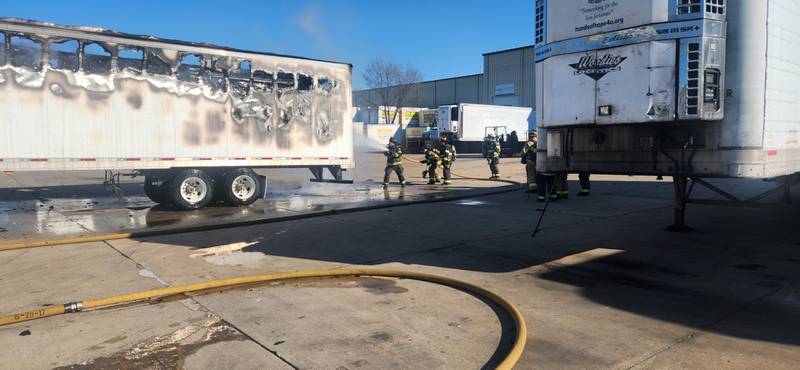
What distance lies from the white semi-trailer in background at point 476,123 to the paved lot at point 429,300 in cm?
2667

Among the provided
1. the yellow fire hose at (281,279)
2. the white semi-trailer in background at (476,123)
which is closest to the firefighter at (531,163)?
the yellow fire hose at (281,279)

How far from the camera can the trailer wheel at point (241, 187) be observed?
39.3 ft

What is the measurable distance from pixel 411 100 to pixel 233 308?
65629mm

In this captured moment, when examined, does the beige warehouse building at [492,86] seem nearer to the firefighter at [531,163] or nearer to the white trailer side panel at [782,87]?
the firefighter at [531,163]

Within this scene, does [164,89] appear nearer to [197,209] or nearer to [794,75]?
[197,209]

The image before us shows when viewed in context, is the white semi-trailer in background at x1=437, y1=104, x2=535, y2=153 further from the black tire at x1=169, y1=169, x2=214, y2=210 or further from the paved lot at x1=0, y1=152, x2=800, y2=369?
the paved lot at x1=0, y1=152, x2=800, y2=369

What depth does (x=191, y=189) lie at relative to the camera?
11617mm

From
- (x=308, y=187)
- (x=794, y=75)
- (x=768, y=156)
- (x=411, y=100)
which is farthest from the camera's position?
(x=411, y=100)

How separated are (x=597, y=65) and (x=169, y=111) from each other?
8676 mm

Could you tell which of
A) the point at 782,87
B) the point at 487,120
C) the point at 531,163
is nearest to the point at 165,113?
the point at 531,163

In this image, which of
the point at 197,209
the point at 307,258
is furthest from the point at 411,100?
the point at 307,258

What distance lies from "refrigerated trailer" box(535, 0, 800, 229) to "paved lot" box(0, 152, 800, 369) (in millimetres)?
1257

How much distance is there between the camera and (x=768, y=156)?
525 centimetres

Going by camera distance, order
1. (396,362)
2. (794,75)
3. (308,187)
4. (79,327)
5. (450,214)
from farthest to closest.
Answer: (308,187) < (450,214) < (794,75) < (79,327) < (396,362)
